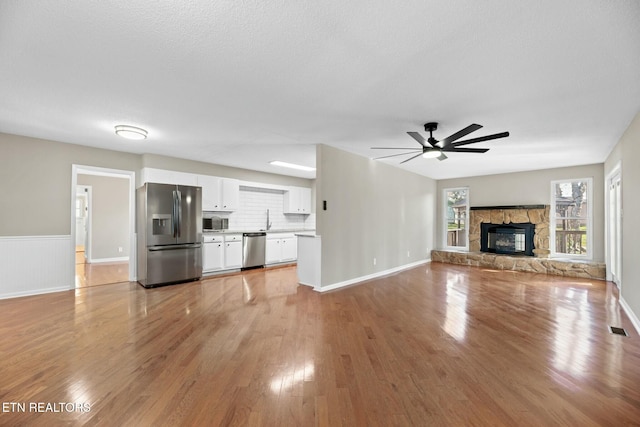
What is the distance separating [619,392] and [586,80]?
8.25ft

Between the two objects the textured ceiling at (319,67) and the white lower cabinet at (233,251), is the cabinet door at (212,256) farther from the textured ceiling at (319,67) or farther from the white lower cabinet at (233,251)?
the textured ceiling at (319,67)

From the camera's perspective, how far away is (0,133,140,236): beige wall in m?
4.25

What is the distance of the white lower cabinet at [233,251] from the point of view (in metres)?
6.18

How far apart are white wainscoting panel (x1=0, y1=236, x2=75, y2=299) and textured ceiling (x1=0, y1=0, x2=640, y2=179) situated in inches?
67.4

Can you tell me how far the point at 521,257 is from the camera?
22.2 ft

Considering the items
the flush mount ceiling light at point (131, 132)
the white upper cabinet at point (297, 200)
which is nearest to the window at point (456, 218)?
the white upper cabinet at point (297, 200)

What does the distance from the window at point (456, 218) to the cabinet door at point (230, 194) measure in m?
6.04

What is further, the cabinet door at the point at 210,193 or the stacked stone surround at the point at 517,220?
the stacked stone surround at the point at 517,220

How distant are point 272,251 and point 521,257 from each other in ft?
19.7

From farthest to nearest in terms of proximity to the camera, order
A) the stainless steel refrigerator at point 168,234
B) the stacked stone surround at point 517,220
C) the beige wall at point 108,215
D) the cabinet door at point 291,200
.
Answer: the cabinet door at point 291,200
the beige wall at point 108,215
the stacked stone surround at point 517,220
the stainless steel refrigerator at point 168,234

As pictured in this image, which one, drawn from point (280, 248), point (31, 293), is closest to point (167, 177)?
point (31, 293)

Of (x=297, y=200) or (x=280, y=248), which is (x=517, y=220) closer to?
(x=297, y=200)

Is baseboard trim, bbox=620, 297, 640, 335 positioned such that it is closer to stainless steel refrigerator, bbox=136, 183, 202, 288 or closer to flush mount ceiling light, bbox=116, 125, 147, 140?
stainless steel refrigerator, bbox=136, 183, 202, 288

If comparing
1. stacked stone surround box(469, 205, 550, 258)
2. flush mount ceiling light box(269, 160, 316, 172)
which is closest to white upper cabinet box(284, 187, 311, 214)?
flush mount ceiling light box(269, 160, 316, 172)
